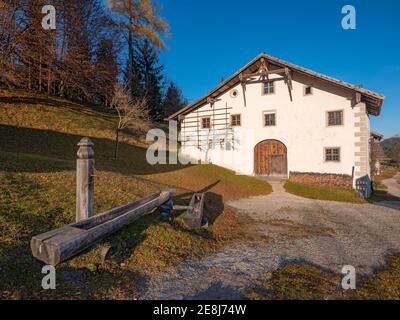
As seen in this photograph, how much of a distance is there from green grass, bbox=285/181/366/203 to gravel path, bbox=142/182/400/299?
88.2 inches

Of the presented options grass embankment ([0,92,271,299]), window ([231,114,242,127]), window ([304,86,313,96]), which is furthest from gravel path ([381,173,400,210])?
window ([231,114,242,127])

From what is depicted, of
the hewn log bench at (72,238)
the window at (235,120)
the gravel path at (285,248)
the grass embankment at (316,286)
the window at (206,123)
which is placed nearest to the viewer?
the hewn log bench at (72,238)

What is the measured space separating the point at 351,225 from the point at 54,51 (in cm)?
2484

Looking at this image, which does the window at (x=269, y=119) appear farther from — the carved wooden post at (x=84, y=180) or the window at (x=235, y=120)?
the carved wooden post at (x=84, y=180)

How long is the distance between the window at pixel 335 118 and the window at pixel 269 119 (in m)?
3.97

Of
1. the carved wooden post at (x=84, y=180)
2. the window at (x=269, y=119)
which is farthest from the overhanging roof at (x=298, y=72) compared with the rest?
the carved wooden post at (x=84, y=180)

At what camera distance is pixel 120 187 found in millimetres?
8492

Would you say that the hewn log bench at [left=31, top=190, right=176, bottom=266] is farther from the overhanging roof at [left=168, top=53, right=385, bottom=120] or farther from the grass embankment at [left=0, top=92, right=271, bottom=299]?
the overhanging roof at [left=168, top=53, right=385, bottom=120]

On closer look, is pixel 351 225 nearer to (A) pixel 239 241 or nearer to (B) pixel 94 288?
(A) pixel 239 241

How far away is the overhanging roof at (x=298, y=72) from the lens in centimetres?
1480
